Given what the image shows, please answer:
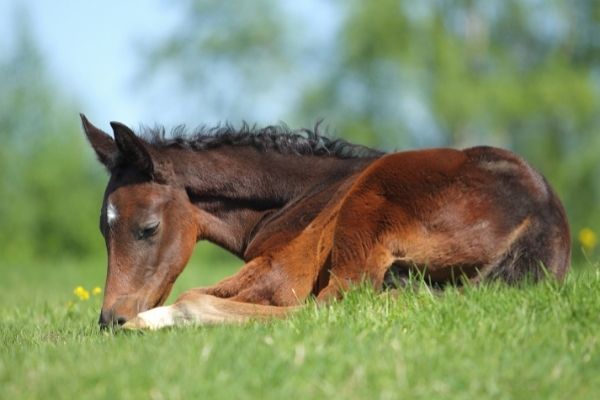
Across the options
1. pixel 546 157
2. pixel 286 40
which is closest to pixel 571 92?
pixel 546 157

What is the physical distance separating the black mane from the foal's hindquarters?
1104mm

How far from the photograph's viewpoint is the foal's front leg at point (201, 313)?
261 inches

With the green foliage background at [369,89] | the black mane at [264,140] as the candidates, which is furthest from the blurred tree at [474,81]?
the black mane at [264,140]

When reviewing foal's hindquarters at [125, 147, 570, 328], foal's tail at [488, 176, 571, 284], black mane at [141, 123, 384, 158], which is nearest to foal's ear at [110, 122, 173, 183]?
black mane at [141, 123, 384, 158]

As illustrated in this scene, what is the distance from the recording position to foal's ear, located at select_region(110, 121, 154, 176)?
7605 millimetres

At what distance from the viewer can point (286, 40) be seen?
4400 centimetres

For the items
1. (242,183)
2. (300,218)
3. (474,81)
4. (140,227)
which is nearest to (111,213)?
(140,227)

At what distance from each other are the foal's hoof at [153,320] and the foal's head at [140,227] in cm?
58

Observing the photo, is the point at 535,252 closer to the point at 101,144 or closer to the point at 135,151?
the point at 135,151

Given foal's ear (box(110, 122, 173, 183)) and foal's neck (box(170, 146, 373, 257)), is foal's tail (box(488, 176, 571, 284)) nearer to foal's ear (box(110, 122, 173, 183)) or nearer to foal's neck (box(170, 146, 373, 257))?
foal's neck (box(170, 146, 373, 257))

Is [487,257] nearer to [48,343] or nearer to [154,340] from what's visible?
[154,340]

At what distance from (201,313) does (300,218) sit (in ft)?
4.94

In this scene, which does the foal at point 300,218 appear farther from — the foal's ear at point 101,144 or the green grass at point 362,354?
the green grass at point 362,354

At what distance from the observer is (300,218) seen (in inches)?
310
